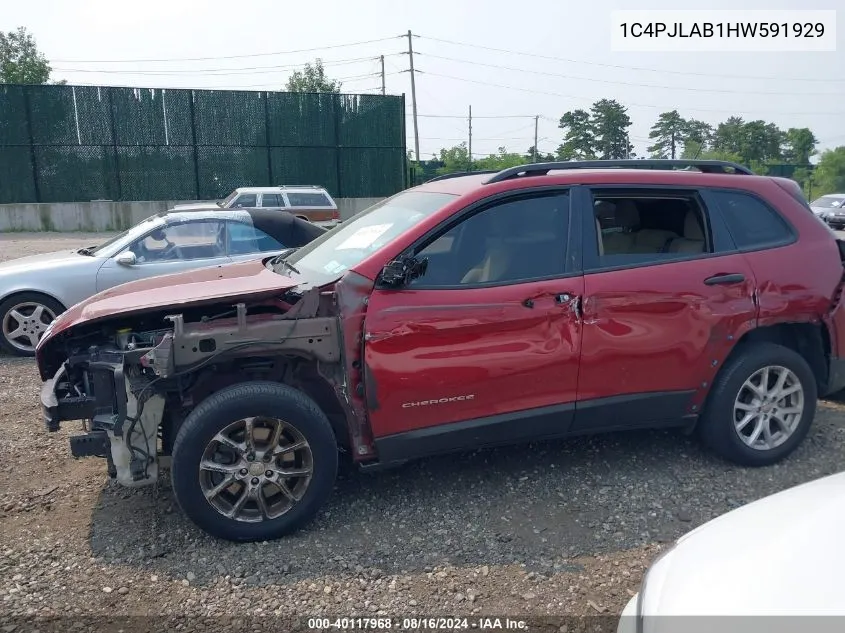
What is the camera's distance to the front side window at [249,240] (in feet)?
25.3

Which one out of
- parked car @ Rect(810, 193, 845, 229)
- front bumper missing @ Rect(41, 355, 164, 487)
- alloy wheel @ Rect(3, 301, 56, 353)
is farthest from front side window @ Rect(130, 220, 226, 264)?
Result: parked car @ Rect(810, 193, 845, 229)

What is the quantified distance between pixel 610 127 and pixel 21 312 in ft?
164

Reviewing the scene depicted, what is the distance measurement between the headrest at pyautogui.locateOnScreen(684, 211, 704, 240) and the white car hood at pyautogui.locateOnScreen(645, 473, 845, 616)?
6.99 feet

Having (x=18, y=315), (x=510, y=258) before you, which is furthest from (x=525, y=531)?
(x=18, y=315)

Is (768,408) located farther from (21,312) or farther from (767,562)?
(21,312)

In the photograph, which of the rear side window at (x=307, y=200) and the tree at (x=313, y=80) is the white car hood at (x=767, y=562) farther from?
the tree at (x=313, y=80)

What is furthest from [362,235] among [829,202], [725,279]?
[829,202]

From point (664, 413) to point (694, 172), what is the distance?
1.56m

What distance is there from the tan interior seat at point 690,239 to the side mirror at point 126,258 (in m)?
5.54

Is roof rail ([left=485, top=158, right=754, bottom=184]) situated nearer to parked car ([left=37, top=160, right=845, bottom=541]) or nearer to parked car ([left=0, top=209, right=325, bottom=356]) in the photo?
parked car ([left=37, top=160, right=845, bottom=541])

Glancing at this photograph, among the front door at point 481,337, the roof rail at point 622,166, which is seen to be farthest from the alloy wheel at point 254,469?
the roof rail at point 622,166

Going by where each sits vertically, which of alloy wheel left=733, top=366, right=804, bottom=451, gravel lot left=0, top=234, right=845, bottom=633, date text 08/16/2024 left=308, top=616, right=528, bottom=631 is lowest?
date text 08/16/2024 left=308, top=616, right=528, bottom=631

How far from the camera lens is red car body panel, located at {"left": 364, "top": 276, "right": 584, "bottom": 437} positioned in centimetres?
357

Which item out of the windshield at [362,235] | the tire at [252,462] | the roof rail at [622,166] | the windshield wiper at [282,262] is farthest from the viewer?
the windshield wiper at [282,262]
